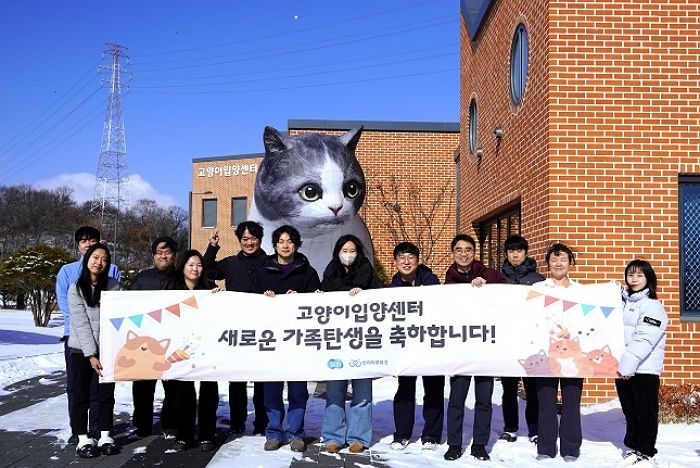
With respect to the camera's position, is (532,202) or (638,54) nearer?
(638,54)

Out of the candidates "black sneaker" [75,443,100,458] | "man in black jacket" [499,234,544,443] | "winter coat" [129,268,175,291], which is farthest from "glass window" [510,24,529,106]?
"black sneaker" [75,443,100,458]

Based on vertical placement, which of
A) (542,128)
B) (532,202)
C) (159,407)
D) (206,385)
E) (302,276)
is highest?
(542,128)

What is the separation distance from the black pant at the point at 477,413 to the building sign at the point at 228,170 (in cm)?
2693

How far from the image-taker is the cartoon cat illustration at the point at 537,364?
17.0 feet


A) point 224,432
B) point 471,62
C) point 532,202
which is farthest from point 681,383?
point 471,62

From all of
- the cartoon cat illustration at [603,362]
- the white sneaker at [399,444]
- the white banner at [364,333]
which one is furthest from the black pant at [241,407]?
the cartoon cat illustration at [603,362]

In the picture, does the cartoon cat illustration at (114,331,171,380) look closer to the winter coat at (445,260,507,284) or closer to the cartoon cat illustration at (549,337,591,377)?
the winter coat at (445,260,507,284)

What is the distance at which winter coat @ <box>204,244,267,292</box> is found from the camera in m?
5.82

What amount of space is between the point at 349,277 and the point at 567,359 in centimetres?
181

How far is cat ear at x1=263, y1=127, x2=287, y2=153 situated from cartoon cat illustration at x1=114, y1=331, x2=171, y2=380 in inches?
106

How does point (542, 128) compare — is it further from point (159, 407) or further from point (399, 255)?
point (159, 407)

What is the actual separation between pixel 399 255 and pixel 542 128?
3.15 meters

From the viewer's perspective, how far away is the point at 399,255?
18.0ft

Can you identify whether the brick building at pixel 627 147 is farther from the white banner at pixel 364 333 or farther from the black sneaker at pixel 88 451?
the black sneaker at pixel 88 451
